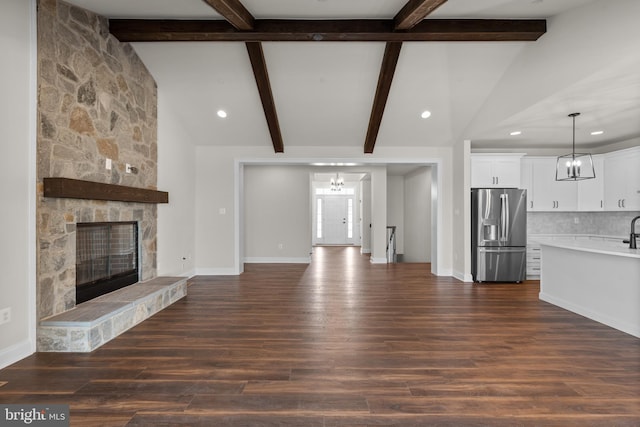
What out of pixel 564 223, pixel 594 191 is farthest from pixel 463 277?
pixel 594 191

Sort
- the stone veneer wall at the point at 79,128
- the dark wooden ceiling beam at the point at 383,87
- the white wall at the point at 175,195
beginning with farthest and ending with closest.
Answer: the white wall at the point at 175,195 → the dark wooden ceiling beam at the point at 383,87 → the stone veneer wall at the point at 79,128

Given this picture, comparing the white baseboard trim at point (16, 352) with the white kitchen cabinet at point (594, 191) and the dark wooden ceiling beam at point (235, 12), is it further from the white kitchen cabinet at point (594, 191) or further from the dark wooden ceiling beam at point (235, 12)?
the white kitchen cabinet at point (594, 191)

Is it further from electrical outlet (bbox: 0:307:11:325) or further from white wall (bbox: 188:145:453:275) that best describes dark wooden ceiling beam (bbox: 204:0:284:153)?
electrical outlet (bbox: 0:307:11:325)

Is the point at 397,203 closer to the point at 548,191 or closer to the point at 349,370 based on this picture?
the point at 548,191

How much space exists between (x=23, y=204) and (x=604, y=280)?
5.72 metres

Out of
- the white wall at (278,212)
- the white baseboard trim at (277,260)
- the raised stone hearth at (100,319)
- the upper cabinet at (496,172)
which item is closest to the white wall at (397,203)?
the white wall at (278,212)

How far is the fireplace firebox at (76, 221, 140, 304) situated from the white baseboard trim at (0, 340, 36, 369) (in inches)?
26.2

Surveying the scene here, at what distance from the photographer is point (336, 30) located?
392 cm

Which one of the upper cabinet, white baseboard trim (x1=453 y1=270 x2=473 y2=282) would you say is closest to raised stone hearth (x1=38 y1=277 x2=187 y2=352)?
white baseboard trim (x1=453 y1=270 x2=473 y2=282)

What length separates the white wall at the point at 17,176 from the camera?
2.59 metres

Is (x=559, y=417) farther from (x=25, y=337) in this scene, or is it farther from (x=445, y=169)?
(x=445, y=169)

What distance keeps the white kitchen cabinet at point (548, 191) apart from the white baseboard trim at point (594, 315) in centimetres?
220

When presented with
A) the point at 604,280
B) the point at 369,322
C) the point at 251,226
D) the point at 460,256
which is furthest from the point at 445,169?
the point at 251,226
